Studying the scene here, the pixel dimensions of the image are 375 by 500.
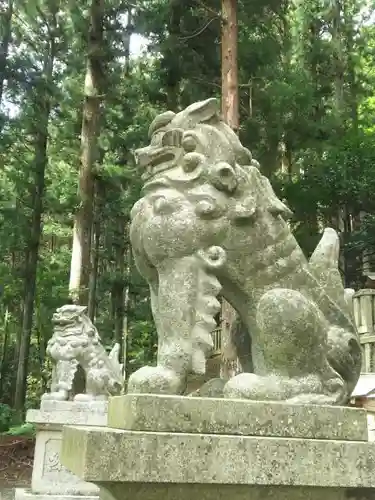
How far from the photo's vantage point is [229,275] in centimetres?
252

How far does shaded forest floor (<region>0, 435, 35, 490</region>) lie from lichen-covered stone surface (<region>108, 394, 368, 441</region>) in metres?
7.83

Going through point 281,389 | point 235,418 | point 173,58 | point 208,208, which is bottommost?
point 235,418

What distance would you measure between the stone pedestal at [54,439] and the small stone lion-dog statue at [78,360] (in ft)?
0.46

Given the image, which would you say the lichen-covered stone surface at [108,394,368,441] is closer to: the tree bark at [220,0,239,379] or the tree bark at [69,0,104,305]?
the tree bark at [220,0,239,379]

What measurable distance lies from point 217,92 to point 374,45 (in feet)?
27.9

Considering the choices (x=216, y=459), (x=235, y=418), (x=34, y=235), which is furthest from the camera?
(x=34, y=235)

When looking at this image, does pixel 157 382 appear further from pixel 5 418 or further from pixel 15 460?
pixel 5 418

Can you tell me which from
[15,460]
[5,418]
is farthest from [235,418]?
[5,418]

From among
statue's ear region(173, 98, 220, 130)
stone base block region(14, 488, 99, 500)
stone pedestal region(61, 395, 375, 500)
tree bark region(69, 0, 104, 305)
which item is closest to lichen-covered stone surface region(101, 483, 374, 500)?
stone pedestal region(61, 395, 375, 500)

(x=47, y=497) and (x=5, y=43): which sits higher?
(x=5, y=43)

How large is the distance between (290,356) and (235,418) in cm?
39

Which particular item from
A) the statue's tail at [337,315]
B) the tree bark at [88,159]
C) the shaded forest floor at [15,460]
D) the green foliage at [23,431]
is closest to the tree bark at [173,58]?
the tree bark at [88,159]

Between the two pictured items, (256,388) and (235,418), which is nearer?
(235,418)

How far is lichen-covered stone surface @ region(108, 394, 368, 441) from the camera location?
82.1 inches
